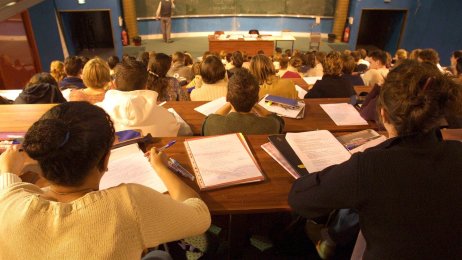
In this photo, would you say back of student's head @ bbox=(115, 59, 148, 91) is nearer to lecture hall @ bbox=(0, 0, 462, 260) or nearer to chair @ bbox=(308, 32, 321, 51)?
lecture hall @ bbox=(0, 0, 462, 260)

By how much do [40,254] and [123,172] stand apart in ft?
1.71

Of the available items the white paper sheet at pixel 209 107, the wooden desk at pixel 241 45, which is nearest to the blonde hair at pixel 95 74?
the white paper sheet at pixel 209 107

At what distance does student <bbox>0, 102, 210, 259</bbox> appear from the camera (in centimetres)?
79

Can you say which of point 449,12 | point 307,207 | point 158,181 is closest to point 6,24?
point 158,181

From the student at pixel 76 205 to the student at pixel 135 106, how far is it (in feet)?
3.02

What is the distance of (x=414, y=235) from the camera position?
3.10ft

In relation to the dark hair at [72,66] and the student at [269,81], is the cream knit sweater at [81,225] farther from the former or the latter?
the dark hair at [72,66]

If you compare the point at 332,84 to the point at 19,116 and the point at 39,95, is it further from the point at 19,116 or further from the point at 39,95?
the point at 39,95

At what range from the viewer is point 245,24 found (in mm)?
10469

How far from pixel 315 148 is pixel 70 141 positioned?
1.07m

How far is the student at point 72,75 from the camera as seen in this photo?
3.67 m

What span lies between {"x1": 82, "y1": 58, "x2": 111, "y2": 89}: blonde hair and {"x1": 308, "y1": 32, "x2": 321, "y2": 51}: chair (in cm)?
761

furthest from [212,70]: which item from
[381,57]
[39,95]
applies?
[381,57]

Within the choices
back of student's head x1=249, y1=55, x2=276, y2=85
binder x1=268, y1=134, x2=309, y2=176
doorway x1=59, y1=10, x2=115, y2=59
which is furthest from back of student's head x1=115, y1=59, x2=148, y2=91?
doorway x1=59, y1=10, x2=115, y2=59
